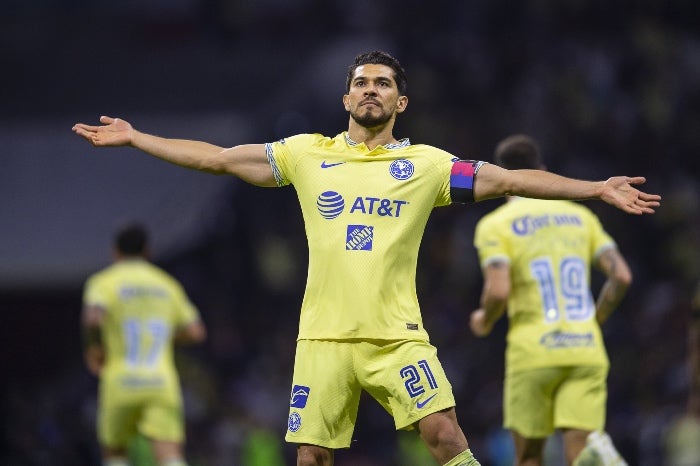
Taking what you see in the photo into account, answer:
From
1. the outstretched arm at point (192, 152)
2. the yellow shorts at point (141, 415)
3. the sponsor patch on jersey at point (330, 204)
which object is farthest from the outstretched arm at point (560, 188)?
the yellow shorts at point (141, 415)

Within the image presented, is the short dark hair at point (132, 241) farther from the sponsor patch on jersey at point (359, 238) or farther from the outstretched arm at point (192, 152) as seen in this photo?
the sponsor patch on jersey at point (359, 238)

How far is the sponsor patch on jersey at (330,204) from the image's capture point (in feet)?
20.4

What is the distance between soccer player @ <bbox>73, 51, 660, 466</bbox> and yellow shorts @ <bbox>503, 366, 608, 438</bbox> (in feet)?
6.86

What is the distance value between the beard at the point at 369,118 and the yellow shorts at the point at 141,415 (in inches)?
198

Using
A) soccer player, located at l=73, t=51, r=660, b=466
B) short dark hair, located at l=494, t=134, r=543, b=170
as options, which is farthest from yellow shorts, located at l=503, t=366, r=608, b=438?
soccer player, located at l=73, t=51, r=660, b=466

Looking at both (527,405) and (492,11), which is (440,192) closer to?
(527,405)

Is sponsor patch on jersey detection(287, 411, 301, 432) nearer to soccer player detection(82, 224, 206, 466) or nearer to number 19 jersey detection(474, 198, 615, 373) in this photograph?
number 19 jersey detection(474, 198, 615, 373)

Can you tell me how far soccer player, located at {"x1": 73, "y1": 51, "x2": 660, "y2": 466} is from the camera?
608cm

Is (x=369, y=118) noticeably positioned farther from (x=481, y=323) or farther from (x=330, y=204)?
(x=481, y=323)

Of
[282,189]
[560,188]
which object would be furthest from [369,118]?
[282,189]

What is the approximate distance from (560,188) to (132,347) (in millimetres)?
5567

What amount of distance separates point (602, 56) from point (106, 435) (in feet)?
27.2

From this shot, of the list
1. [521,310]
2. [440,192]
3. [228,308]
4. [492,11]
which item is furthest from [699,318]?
[492,11]

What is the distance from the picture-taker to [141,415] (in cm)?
1091
